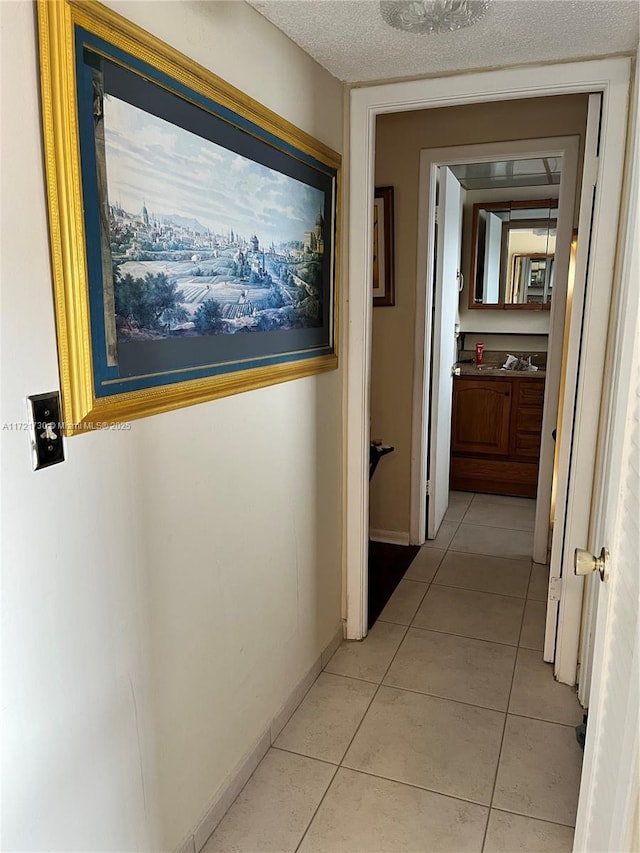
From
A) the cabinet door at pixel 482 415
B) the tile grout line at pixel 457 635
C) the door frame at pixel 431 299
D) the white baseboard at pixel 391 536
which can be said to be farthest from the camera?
the cabinet door at pixel 482 415

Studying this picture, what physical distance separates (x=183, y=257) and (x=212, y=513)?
25.5 inches

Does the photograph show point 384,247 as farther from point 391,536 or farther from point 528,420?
point 528,420

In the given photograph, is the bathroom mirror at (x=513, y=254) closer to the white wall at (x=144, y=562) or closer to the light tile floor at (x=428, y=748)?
the light tile floor at (x=428, y=748)

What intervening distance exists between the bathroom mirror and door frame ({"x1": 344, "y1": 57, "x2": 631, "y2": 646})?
2754 mm

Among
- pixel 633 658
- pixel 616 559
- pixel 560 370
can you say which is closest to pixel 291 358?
pixel 616 559

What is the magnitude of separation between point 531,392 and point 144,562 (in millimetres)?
3620

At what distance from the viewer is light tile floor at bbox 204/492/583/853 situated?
1740 millimetres

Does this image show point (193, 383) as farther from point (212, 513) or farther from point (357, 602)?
point (357, 602)

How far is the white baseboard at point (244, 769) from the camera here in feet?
5.49

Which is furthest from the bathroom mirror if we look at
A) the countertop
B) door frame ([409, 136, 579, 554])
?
door frame ([409, 136, 579, 554])

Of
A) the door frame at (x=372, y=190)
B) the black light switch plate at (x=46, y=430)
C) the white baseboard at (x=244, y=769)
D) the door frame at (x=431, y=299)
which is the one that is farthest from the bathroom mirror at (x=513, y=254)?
the black light switch plate at (x=46, y=430)

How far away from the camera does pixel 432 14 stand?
164 centimetres

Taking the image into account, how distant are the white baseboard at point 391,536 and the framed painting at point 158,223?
1982 millimetres

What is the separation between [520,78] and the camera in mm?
2119
